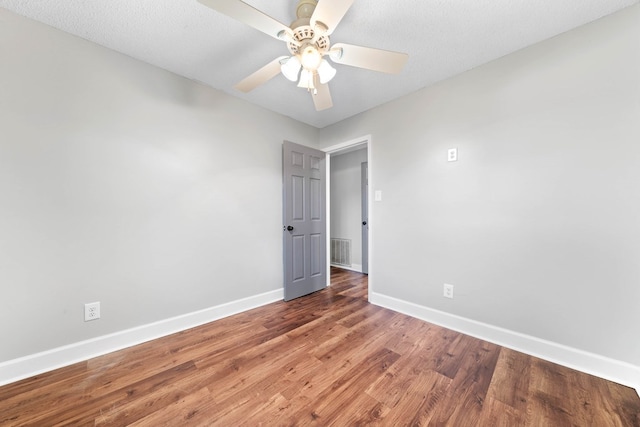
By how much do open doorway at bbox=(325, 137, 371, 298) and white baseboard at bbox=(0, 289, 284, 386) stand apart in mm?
2182

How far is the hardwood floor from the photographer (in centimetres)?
124

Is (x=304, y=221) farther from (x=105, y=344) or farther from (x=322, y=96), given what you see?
(x=105, y=344)

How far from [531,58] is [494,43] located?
1.06 feet

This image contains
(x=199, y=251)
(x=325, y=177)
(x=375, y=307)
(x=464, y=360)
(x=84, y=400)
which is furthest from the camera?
(x=325, y=177)

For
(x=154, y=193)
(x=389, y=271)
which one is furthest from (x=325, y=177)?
(x=154, y=193)

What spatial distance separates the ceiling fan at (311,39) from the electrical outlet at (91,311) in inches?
84.1

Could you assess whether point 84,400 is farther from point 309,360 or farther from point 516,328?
point 516,328

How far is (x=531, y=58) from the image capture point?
181 centimetres

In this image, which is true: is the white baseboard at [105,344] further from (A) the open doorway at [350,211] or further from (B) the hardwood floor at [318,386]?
(A) the open doorway at [350,211]

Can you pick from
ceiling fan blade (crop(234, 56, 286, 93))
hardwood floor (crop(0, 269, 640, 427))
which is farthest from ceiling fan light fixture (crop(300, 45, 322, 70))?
hardwood floor (crop(0, 269, 640, 427))

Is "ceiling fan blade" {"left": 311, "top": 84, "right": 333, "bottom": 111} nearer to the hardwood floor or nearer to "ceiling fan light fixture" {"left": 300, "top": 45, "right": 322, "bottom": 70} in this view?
"ceiling fan light fixture" {"left": 300, "top": 45, "right": 322, "bottom": 70}

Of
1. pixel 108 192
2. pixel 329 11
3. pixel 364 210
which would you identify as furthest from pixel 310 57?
pixel 364 210

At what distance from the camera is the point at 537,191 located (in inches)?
70.2

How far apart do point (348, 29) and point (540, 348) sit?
2.78 meters
